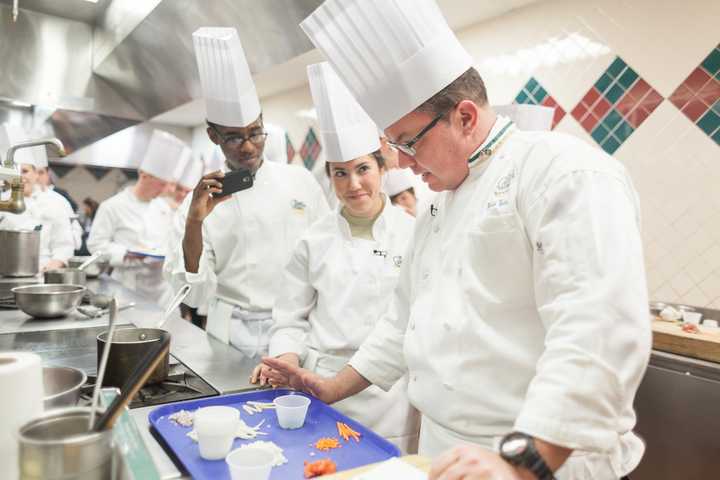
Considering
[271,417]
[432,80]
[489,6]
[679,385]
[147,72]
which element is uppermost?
[489,6]

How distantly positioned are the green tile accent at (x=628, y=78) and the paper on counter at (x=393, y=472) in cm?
316

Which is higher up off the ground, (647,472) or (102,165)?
(102,165)

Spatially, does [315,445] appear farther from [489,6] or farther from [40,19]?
[40,19]

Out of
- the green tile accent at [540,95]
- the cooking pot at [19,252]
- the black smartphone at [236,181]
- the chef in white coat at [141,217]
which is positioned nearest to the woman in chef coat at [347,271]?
the black smartphone at [236,181]

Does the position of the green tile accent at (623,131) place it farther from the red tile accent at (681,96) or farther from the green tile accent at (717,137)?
the green tile accent at (717,137)

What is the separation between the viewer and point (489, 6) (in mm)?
3732

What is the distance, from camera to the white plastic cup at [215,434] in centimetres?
92

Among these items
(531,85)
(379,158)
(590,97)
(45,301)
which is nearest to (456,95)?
(379,158)

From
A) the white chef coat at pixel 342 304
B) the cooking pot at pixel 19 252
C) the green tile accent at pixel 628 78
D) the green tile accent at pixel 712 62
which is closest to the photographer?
the white chef coat at pixel 342 304

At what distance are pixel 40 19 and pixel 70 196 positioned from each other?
5362 millimetres

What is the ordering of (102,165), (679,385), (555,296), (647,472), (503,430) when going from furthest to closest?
(102,165) < (647,472) < (679,385) < (503,430) < (555,296)

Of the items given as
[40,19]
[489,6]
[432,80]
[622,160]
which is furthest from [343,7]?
[40,19]

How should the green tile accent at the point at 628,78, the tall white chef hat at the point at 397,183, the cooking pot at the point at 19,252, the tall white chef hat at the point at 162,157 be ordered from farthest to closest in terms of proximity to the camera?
the tall white chef hat at the point at 162,157 < the tall white chef hat at the point at 397,183 < the green tile accent at the point at 628,78 < the cooking pot at the point at 19,252

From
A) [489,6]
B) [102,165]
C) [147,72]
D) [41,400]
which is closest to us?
[41,400]
